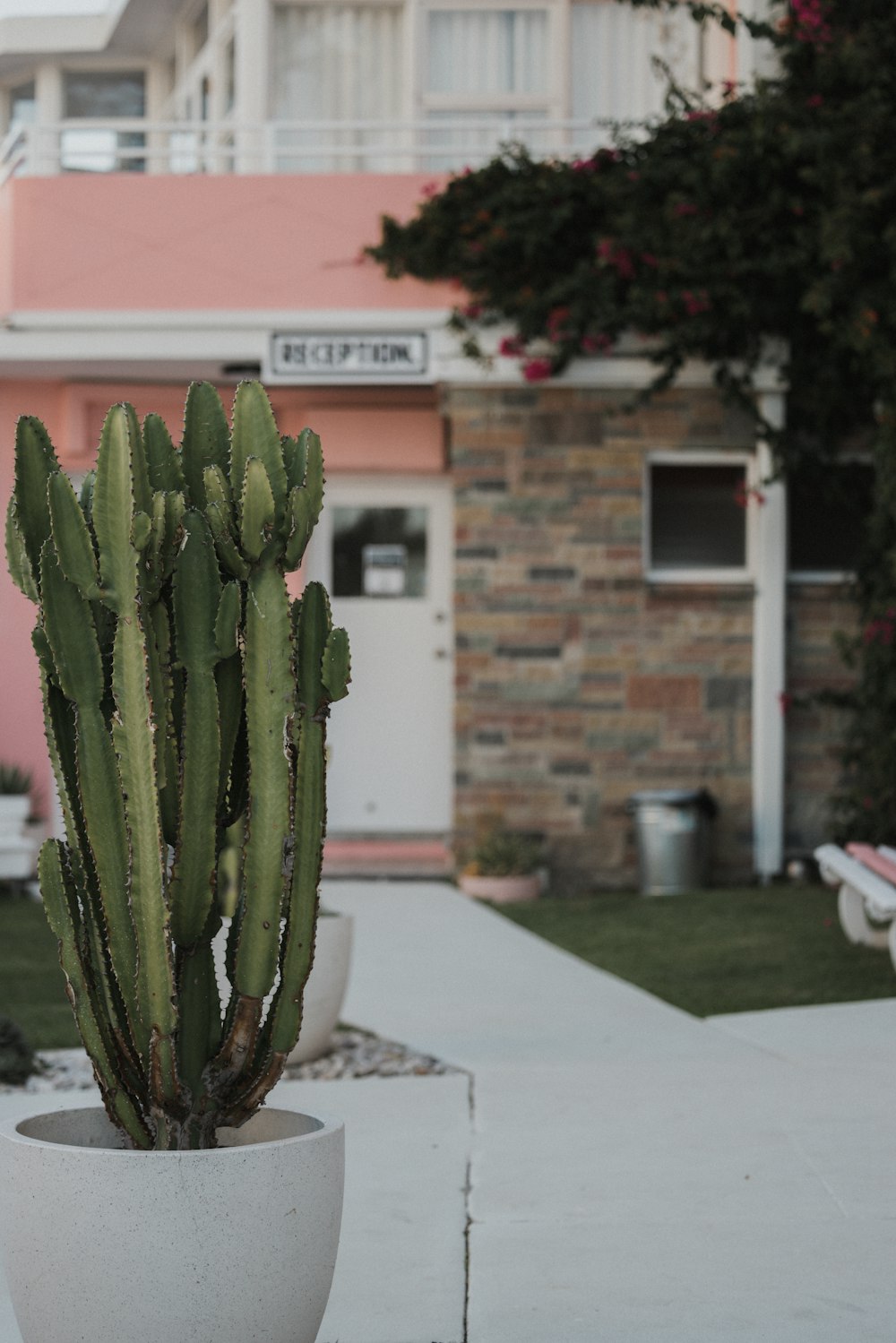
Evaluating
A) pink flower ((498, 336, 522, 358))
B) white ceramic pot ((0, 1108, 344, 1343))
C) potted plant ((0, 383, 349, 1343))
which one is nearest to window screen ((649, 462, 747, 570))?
pink flower ((498, 336, 522, 358))

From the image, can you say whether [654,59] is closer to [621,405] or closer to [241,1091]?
[621,405]

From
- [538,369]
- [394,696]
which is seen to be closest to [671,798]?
[394,696]

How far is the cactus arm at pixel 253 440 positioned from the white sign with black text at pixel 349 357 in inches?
342

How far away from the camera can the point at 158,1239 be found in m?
3.08

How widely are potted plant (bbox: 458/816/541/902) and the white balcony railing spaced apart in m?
4.29

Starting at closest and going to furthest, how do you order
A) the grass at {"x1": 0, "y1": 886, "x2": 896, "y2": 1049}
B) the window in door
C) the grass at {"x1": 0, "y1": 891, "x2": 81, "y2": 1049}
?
the grass at {"x1": 0, "y1": 891, "x2": 81, "y2": 1049} < the grass at {"x1": 0, "y1": 886, "x2": 896, "y2": 1049} < the window in door

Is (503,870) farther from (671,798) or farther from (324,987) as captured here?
(324,987)

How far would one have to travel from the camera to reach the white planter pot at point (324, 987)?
6.53 meters

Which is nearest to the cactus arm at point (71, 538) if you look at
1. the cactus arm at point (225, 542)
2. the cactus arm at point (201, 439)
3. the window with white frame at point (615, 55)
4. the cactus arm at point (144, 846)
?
the cactus arm at point (144, 846)

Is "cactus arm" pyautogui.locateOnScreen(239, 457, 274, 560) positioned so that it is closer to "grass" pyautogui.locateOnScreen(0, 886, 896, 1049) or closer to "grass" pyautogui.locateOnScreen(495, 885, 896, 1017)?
"grass" pyautogui.locateOnScreen(0, 886, 896, 1049)

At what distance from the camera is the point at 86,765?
3.36 meters

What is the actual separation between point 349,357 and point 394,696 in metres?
2.49

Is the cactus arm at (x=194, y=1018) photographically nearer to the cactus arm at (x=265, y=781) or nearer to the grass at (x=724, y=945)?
the cactus arm at (x=265, y=781)

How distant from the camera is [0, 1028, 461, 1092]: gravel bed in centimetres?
636
